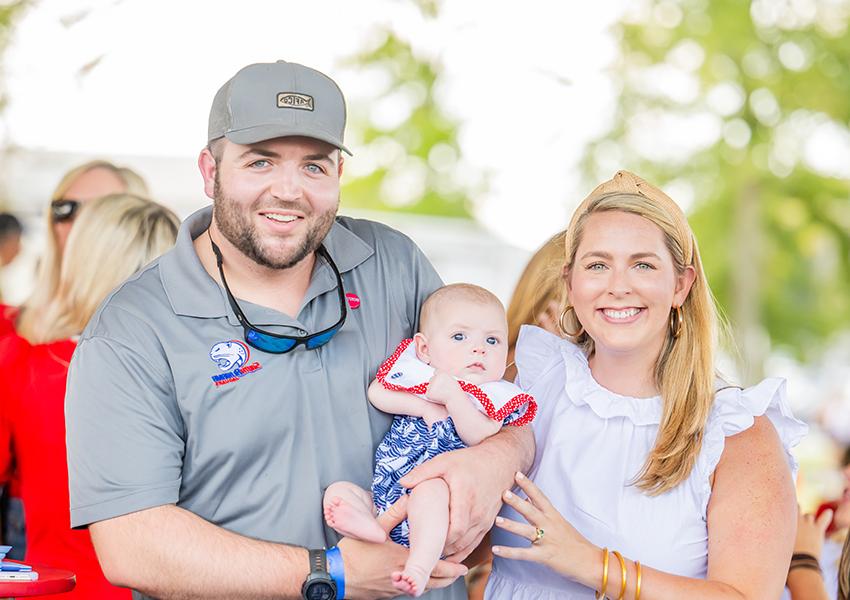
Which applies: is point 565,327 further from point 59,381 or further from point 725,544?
point 59,381

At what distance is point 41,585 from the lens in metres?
2.63

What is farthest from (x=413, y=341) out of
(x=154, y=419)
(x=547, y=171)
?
(x=547, y=171)

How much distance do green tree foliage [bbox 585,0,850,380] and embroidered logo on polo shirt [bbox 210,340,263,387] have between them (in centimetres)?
677

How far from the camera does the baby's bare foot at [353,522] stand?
8.41 feet

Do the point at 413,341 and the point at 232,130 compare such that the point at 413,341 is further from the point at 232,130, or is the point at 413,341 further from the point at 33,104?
the point at 33,104

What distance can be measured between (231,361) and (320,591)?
0.59m

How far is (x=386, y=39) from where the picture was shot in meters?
6.73

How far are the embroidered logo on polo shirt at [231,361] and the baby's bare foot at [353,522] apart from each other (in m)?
0.39

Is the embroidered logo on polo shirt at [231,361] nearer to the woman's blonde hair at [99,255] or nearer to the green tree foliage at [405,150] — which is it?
the woman's blonde hair at [99,255]

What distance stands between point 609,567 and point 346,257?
1087mm

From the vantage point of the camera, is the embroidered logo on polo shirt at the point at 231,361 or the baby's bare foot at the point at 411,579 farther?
the embroidered logo on polo shirt at the point at 231,361

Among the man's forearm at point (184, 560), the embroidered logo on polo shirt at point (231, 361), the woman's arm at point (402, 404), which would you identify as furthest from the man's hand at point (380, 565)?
the embroidered logo on polo shirt at point (231, 361)

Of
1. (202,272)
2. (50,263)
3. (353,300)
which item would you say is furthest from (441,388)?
(50,263)

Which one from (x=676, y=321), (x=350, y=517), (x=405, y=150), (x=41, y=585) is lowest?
(x=41, y=585)
